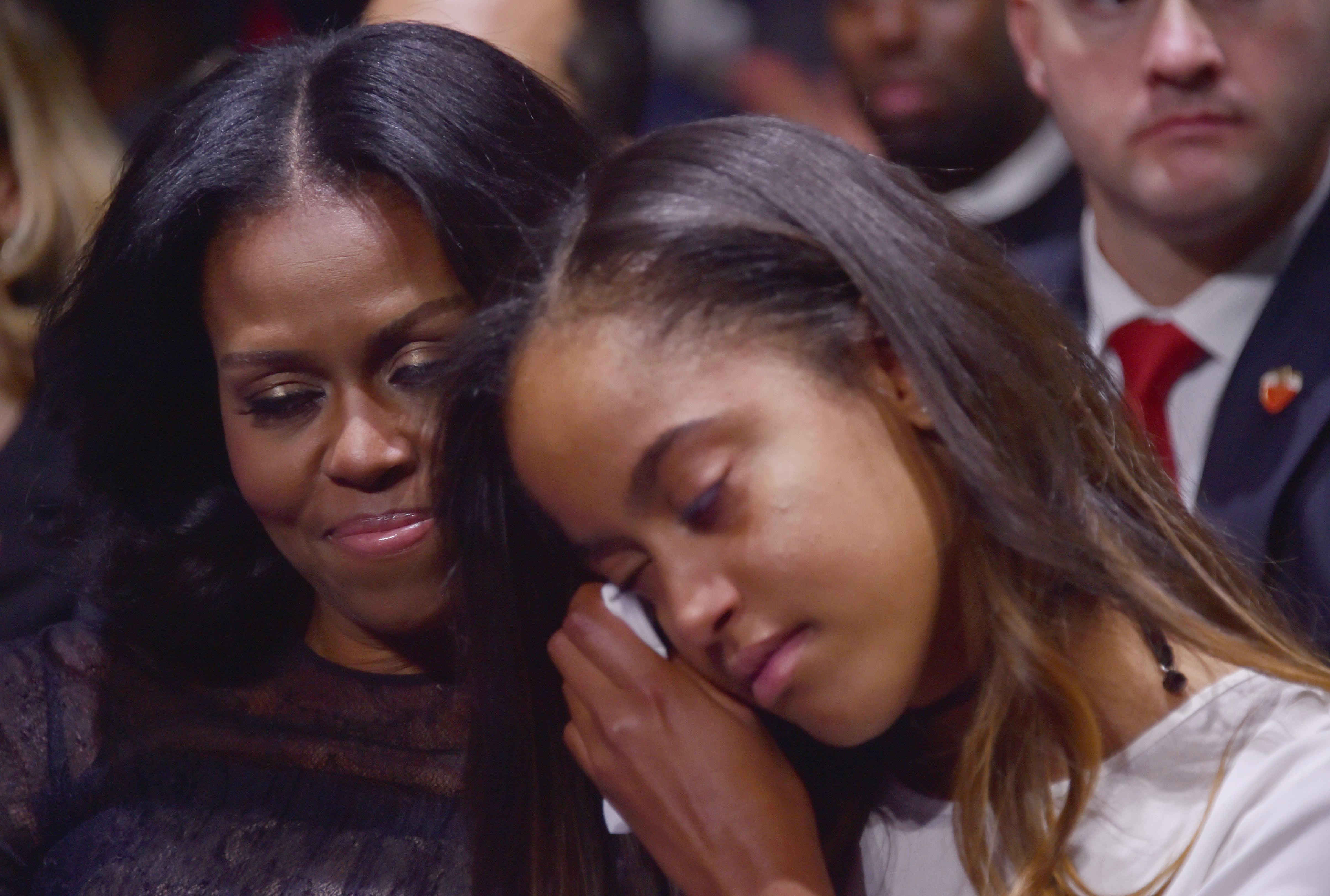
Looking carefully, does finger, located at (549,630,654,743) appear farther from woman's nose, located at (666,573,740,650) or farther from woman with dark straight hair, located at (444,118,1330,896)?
woman's nose, located at (666,573,740,650)

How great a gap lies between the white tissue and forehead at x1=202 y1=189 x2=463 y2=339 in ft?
0.95

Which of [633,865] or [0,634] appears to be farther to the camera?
[0,634]

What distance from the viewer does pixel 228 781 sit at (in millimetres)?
Answer: 1391

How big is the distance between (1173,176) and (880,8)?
0.79 metres

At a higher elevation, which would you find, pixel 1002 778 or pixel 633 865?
pixel 1002 778

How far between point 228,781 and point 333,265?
0.52 meters

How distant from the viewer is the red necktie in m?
1.77

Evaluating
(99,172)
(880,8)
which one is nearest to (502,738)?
(99,172)

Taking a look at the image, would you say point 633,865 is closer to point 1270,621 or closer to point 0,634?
point 1270,621

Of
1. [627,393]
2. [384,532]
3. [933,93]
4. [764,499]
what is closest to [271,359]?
[384,532]

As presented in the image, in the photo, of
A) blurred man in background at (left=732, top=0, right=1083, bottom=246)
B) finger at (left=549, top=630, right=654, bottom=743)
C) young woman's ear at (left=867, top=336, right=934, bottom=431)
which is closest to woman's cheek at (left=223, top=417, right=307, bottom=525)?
finger at (left=549, top=630, right=654, bottom=743)

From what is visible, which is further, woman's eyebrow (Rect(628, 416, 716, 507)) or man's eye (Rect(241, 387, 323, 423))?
man's eye (Rect(241, 387, 323, 423))

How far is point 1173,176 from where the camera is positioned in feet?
5.66

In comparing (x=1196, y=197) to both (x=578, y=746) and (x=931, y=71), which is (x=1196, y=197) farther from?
(x=578, y=746)
